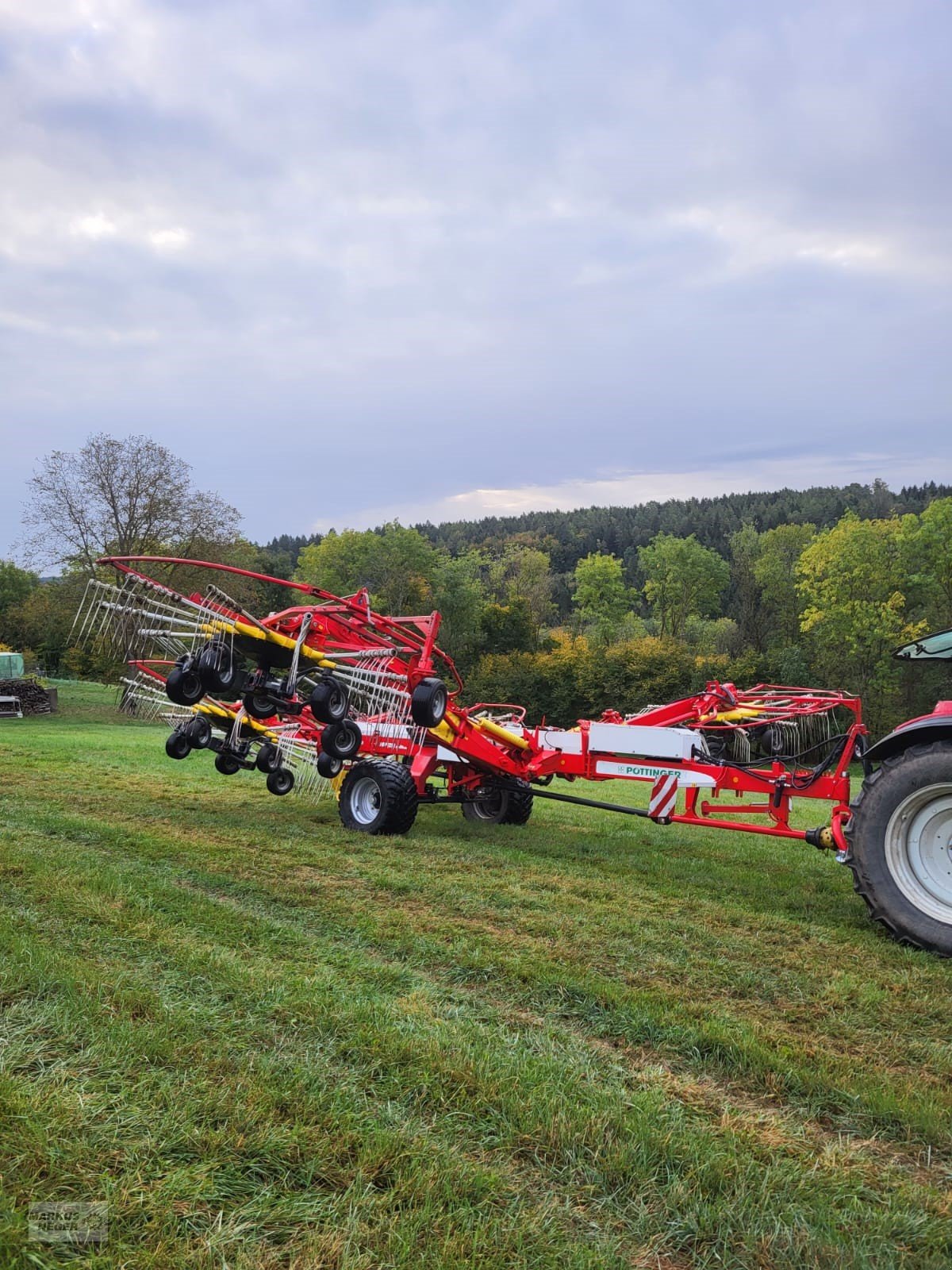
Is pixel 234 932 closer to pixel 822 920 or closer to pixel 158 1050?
pixel 158 1050

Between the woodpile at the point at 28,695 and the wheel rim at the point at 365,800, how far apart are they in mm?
23764

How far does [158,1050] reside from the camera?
3.07 meters

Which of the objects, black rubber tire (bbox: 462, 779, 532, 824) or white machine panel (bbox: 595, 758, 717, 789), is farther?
black rubber tire (bbox: 462, 779, 532, 824)

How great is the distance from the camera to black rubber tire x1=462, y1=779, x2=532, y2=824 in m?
9.59

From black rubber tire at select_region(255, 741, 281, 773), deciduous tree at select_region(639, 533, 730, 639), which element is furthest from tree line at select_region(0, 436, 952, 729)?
black rubber tire at select_region(255, 741, 281, 773)

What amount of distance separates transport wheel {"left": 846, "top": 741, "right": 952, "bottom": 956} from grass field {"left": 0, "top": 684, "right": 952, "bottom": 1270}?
0.86 feet

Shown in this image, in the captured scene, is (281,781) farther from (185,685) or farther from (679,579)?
(679,579)

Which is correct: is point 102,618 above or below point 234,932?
above

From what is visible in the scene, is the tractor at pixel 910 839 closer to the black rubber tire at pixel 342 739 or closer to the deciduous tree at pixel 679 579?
the black rubber tire at pixel 342 739

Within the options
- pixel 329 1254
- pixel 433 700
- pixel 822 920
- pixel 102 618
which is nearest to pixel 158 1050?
pixel 329 1254

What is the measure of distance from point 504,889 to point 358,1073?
3.14m

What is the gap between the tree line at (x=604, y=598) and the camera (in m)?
31.1

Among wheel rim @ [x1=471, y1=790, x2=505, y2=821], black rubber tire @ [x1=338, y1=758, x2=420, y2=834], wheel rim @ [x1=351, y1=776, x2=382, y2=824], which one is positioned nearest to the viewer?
black rubber tire @ [x1=338, y1=758, x2=420, y2=834]

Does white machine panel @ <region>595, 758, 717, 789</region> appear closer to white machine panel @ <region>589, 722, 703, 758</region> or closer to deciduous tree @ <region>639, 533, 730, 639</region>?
white machine panel @ <region>589, 722, 703, 758</region>
